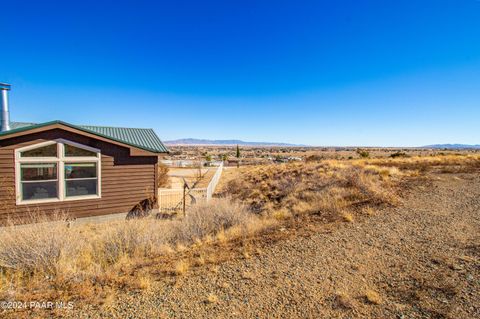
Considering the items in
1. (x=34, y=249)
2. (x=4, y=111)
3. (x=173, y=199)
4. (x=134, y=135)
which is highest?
(x=4, y=111)

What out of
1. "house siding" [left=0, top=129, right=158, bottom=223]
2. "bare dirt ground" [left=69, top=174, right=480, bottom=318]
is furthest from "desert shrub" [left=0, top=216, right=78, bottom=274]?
"house siding" [left=0, top=129, right=158, bottom=223]

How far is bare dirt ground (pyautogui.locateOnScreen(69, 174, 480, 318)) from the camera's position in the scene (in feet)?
10.9

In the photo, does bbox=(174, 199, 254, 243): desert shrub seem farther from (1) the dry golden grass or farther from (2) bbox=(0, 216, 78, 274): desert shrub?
(2) bbox=(0, 216, 78, 274): desert shrub

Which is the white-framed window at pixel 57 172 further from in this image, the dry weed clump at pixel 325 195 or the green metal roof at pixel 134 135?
the dry weed clump at pixel 325 195

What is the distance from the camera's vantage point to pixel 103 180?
→ 9539mm

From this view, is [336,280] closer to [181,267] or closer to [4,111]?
[181,267]

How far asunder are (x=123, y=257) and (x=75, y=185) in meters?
6.48

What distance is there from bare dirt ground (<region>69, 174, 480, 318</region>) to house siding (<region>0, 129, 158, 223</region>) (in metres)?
6.90

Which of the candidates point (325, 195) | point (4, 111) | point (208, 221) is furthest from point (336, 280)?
point (4, 111)

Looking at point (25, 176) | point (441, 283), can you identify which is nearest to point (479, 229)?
point (441, 283)

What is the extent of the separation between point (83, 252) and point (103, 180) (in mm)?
5238

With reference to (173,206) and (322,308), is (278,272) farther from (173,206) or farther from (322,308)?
(173,206)

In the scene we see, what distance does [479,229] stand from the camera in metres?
6.12

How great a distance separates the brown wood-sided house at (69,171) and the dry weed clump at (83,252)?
3.71 meters
